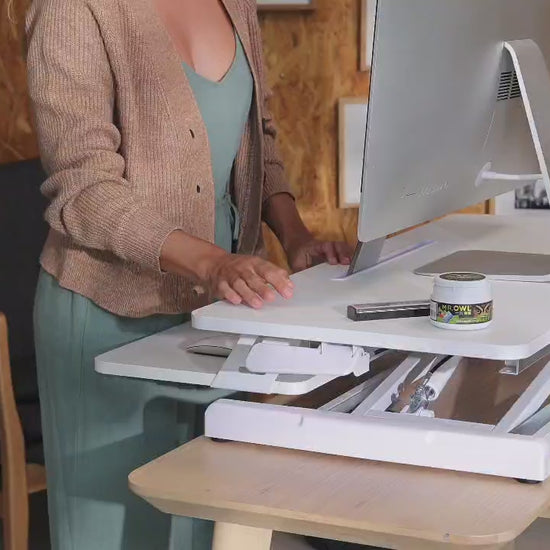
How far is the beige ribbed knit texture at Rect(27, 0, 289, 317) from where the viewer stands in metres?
1.67

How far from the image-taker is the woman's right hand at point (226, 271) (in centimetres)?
154

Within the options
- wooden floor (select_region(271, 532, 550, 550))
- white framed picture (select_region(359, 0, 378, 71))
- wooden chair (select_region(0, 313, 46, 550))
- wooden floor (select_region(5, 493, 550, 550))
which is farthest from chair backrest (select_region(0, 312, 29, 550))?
white framed picture (select_region(359, 0, 378, 71))

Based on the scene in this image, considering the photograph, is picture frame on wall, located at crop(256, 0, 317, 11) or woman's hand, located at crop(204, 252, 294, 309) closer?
woman's hand, located at crop(204, 252, 294, 309)

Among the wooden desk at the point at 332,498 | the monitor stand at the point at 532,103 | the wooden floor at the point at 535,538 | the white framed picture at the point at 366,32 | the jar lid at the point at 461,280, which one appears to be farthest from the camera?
the white framed picture at the point at 366,32

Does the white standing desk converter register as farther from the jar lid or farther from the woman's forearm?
the woman's forearm

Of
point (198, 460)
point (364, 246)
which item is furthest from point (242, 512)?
point (364, 246)

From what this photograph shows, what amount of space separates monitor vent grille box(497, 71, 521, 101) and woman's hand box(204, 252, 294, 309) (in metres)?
0.52

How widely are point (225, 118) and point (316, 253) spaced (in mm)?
280

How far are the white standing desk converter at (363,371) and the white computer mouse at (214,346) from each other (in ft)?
0.06

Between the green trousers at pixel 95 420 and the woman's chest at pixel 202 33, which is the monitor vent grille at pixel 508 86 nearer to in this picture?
the woman's chest at pixel 202 33

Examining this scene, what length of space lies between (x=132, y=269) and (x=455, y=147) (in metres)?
0.51

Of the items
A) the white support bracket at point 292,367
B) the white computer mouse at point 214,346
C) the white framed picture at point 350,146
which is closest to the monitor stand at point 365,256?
the white computer mouse at point 214,346

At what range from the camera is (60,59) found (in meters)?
1.68

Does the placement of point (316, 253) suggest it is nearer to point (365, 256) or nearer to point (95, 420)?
point (365, 256)
